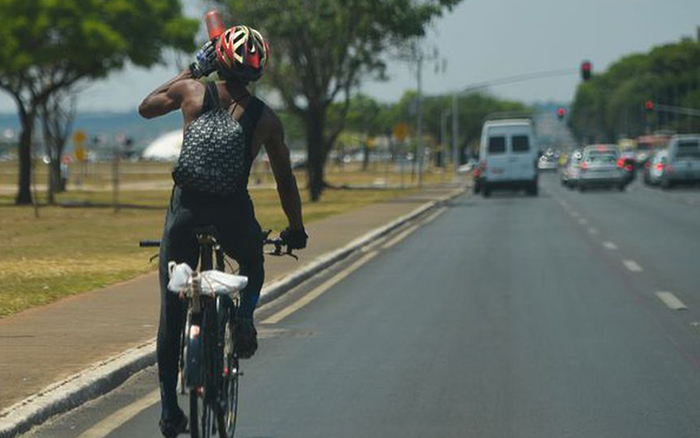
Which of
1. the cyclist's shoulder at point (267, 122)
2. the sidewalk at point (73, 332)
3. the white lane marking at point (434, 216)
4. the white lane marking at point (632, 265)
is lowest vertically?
the white lane marking at point (434, 216)

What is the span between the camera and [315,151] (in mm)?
54719

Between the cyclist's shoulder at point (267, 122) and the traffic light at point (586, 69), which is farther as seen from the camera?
the traffic light at point (586, 69)

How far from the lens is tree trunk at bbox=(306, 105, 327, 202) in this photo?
52.8 meters

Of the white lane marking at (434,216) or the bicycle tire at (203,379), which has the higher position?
the bicycle tire at (203,379)

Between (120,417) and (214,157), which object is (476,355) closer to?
(120,417)

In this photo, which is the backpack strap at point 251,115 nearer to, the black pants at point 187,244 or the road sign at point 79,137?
the black pants at point 187,244

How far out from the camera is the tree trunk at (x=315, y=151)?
52.8m

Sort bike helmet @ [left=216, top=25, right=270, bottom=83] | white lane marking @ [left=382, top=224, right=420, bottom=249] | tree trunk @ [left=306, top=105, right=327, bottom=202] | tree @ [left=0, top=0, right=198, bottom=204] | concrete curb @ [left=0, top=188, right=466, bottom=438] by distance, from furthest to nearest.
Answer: tree trunk @ [left=306, top=105, right=327, bottom=202]
tree @ [left=0, top=0, right=198, bottom=204]
white lane marking @ [left=382, top=224, right=420, bottom=249]
concrete curb @ [left=0, top=188, right=466, bottom=438]
bike helmet @ [left=216, top=25, right=270, bottom=83]

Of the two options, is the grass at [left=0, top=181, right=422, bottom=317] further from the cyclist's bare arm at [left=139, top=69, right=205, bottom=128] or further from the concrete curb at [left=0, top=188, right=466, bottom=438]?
the cyclist's bare arm at [left=139, top=69, right=205, bottom=128]

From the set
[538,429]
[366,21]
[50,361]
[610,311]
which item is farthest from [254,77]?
[366,21]

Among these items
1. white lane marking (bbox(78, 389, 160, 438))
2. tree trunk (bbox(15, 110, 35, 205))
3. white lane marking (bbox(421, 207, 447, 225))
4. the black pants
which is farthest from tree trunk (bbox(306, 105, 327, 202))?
the black pants

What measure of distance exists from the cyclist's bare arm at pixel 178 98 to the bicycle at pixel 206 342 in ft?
1.82

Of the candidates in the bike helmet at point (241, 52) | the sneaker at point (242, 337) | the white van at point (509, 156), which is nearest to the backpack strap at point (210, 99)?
the bike helmet at point (241, 52)

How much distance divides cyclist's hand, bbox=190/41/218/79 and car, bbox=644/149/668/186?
58859 millimetres
